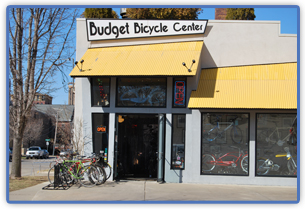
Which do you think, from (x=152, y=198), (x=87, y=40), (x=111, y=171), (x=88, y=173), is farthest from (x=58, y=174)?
(x=87, y=40)

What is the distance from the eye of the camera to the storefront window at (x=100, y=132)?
1336 centimetres

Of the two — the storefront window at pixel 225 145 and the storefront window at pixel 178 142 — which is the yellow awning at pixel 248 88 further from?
the storefront window at pixel 178 142

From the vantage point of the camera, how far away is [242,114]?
12844 millimetres

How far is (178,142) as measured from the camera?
13078mm

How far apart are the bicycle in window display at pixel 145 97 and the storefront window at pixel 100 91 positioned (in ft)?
2.39

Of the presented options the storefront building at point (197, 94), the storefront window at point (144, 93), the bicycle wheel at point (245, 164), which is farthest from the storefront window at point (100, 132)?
the bicycle wheel at point (245, 164)

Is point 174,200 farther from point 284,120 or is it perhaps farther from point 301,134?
point 284,120

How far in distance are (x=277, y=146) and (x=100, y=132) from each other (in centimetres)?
648

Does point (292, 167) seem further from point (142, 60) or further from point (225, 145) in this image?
point (142, 60)

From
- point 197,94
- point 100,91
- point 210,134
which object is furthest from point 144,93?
point 210,134

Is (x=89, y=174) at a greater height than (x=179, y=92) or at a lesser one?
lesser

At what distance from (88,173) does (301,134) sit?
265 inches
